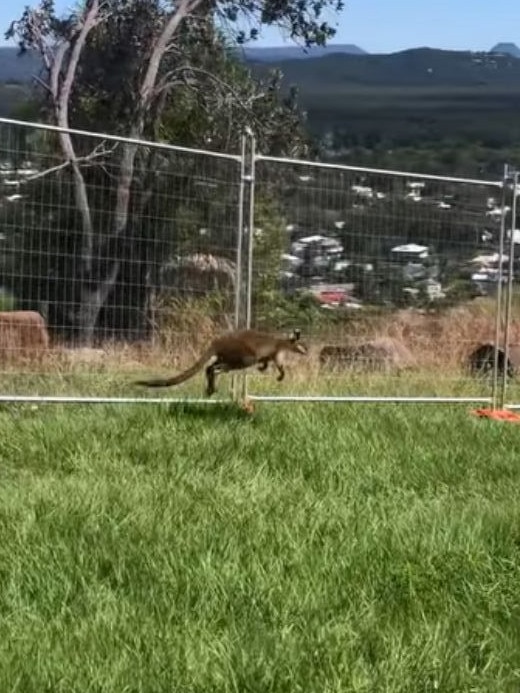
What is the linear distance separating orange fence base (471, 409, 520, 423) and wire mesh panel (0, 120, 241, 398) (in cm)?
198

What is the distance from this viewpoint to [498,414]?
33.8ft

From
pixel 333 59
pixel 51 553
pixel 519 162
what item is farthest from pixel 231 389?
pixel 333 59

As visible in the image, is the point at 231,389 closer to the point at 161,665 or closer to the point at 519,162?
the point at 161,665

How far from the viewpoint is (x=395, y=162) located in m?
17.2

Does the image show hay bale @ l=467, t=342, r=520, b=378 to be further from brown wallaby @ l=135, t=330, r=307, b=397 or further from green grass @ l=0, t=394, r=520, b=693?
green grass @ l=0, t=394, r=520, b=693

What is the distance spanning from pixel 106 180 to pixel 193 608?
7.74 m

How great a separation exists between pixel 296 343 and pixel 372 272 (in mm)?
1463

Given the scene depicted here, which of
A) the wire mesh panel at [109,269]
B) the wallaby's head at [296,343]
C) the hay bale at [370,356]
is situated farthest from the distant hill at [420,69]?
the wallaby's head at [296,343]

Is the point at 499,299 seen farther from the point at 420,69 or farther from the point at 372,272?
the point at 420,69

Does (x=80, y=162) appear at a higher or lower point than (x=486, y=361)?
higher

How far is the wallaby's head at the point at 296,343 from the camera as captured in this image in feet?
32.6

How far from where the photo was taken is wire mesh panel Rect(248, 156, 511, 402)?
10797 millimetres

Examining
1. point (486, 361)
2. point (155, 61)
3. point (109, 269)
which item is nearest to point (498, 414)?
point (486, 361)

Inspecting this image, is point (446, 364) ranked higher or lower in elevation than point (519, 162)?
lower
